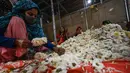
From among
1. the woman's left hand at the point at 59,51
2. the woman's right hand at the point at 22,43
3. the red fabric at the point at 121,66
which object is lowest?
the red fabric at the point at 121,66

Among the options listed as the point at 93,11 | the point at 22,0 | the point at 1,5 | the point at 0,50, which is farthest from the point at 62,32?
the point at 0,50

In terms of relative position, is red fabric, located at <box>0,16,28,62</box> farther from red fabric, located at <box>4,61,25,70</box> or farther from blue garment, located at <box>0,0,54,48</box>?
red fabric, located at <box>4,61,25,70</box>

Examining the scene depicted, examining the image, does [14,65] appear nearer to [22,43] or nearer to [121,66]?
[22,43]

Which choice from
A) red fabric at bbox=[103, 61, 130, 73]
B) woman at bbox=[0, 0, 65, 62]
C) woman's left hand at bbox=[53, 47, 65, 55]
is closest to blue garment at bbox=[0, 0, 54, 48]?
woman at bbox=[0, 0, 65, 62]

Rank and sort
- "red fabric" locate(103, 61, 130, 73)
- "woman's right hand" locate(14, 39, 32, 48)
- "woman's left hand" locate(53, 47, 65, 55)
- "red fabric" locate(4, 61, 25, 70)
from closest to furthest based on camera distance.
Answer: "red fabric" locate(103, 61, 130, 73) → "red fabric" locate(4, 61, 25, 70) → "woman's right hand" locate(14, 39, 32, 48) → "woman's left hand" locate(53, 47, 65, 55)

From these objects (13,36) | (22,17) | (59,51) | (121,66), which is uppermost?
(22,17)

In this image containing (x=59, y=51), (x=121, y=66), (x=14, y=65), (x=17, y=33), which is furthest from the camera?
(x=59, y=51)

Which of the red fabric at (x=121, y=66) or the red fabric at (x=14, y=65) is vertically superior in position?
the red fabric at (x=14, y=65)

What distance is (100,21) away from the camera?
A: 185 inches

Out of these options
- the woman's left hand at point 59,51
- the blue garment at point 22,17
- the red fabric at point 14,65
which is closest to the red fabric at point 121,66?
the woman's left hand at point 59,51

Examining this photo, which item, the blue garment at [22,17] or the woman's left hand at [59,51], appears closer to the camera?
the blue garment at [22,17]

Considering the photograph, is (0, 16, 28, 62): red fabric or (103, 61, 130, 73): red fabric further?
(0, 16, 28, 62): red fabric

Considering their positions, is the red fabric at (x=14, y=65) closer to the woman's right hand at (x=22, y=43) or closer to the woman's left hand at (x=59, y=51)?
the woman's right hand at (x=22, y=43)

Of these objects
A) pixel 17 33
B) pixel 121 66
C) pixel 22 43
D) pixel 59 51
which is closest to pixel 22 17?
pixel 17 33
